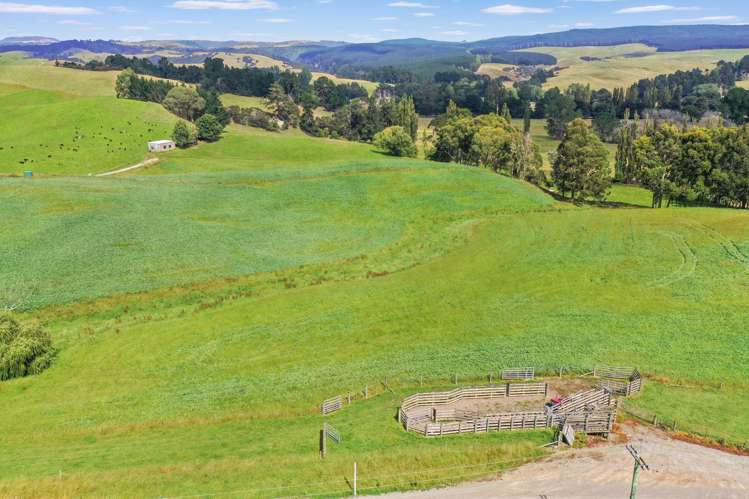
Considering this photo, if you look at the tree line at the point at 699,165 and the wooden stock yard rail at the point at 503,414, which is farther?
the tree line at the point at 699,165

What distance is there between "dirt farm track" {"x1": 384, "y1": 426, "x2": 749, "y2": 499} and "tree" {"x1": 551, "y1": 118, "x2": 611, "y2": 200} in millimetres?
91080

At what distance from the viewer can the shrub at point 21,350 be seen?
156ft

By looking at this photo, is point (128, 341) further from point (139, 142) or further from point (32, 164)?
point (139, 142)

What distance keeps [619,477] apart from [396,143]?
5516 inches

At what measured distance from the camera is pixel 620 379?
47156 millimetres

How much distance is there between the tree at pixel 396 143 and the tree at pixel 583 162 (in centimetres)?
5607

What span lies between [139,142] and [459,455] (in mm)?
143107

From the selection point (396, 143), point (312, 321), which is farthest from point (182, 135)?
point (312, 321)

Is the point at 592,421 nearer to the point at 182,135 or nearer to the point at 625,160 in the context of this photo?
the point at 182,135

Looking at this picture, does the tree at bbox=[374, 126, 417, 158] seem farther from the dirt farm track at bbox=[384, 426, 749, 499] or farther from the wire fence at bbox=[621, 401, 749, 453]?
the dirt farm track at bbox=[384, 426, 749, 499]

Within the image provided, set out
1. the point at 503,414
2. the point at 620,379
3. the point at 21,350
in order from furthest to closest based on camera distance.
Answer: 1. the point at 21,350
2. the point at 620,379
3. the point at 503,414

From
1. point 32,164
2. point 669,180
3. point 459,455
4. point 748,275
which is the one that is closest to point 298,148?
point 32,164

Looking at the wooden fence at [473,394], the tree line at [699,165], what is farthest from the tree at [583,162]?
the wooden fence at [473,394]

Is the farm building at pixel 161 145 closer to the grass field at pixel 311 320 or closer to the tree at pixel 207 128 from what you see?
the tree at pixel 207 128
